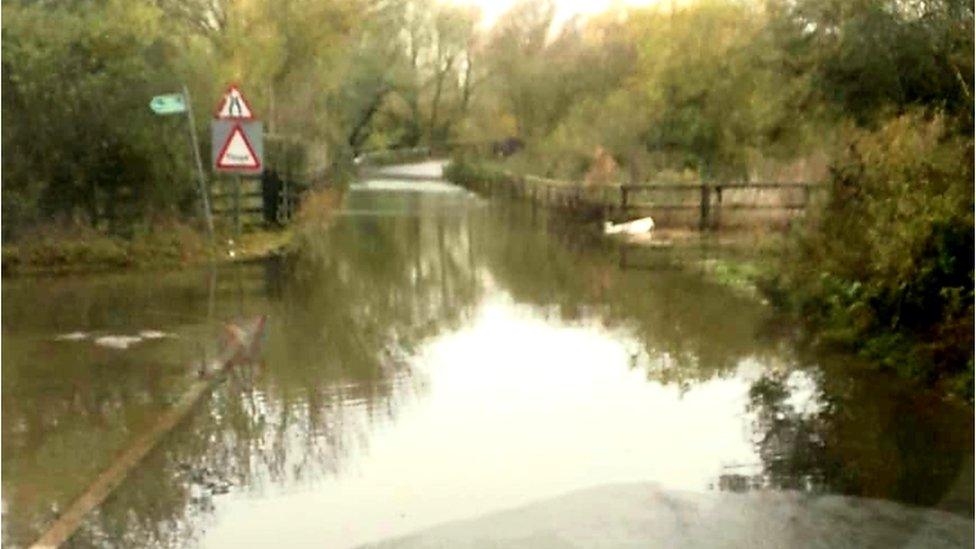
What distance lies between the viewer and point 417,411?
9.55 meters

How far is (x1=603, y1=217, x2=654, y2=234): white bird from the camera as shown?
27.0 metres

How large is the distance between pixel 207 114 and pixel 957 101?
11.6 m

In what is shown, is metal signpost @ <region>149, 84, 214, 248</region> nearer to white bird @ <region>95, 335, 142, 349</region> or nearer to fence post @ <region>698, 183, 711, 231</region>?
white bird @ <region>95, 335, 142, 349</region>

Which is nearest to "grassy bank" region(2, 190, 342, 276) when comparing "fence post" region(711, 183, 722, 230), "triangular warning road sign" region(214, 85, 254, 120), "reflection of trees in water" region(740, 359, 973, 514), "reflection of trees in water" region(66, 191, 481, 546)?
"reflection of trees in water" region(66, 191, 481, 546)

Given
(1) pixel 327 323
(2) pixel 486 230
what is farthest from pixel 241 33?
(1) pixel 327 323

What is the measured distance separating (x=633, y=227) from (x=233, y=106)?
1133 centimetres

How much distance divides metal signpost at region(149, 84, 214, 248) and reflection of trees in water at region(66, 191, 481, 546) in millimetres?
1505

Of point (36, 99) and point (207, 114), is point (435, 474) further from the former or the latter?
point (207, 114)

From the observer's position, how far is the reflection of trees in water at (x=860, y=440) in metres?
7.48

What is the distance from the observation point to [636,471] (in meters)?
7.86

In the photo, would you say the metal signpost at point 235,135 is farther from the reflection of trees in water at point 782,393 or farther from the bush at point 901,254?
the bush at point 901,254

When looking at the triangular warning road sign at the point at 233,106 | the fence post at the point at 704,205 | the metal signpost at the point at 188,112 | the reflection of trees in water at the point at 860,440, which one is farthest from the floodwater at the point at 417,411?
the fence post at the point at 704,205

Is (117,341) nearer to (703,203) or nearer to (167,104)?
(167,104)

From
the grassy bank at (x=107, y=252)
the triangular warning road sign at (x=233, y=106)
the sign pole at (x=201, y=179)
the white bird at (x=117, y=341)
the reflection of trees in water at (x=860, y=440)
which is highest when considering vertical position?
the triangular warning road sign at (x=233, y=106)
